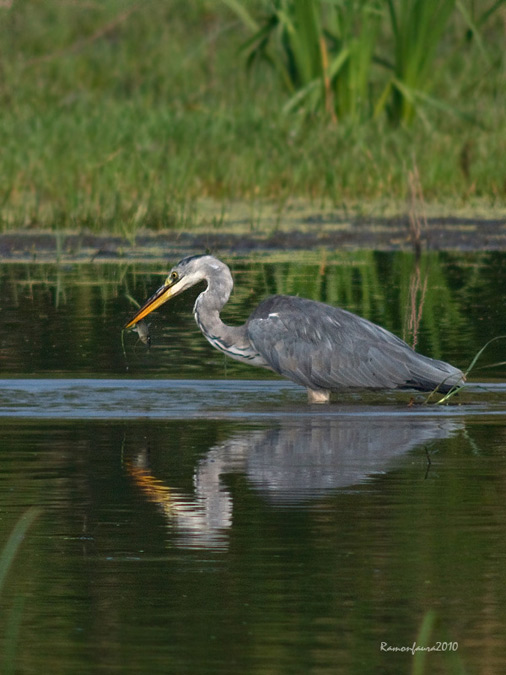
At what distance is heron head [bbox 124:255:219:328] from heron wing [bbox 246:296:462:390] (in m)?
0.65

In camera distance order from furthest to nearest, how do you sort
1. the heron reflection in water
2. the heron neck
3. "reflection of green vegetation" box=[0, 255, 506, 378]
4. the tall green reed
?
the tall green reed
"reflection of green vegetation" box=[0, 255, 506, 378]
the heron neck
the heron reflection in water

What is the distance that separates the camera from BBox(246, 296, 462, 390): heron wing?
27.8 feet

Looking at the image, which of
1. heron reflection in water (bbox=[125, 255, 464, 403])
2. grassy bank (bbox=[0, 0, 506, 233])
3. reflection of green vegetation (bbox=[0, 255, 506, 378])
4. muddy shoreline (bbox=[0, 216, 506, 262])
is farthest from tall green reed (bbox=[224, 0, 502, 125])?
heron reflection in water (bbox=[125, 255, 464, 403])

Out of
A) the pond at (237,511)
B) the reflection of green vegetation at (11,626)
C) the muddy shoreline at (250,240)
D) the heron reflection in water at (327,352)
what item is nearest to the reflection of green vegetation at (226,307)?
the pond at (237,511)

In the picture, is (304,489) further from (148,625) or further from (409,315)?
(409,315)

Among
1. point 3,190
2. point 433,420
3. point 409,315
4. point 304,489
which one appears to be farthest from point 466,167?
point 304,489

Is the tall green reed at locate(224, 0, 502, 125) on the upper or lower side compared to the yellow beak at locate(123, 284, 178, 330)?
upper

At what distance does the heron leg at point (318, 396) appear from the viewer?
28.3ft

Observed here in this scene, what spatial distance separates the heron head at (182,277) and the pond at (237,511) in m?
0.32

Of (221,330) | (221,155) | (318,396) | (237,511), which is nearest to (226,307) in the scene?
(221,330)

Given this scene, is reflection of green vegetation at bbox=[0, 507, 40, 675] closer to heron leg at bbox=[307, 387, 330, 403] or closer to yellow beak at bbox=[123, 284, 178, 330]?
heron leg at bbox=[307, 387, 330, 403]

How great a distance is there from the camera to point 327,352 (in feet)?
28.0

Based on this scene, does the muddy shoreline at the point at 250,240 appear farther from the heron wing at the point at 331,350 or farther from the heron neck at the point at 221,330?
the heron wing at the point at 331,350

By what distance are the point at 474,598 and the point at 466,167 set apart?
12331 mm
